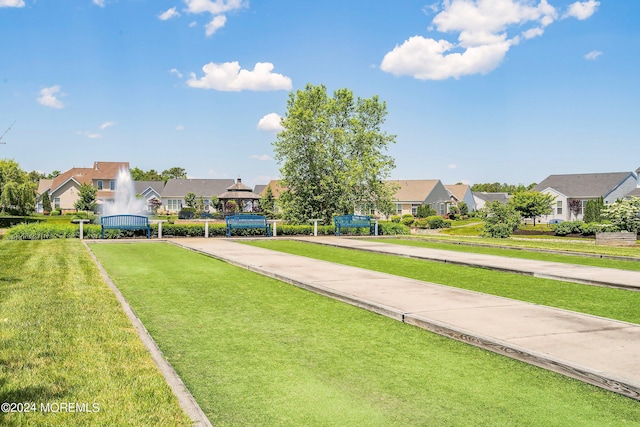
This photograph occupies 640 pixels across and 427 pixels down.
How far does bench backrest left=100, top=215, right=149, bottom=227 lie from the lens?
76.4 ft

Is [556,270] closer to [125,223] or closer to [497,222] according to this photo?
[125,223]

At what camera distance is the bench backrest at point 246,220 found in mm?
25656

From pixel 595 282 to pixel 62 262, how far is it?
12446 millimetres

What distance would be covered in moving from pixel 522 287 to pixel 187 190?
88.6 metres

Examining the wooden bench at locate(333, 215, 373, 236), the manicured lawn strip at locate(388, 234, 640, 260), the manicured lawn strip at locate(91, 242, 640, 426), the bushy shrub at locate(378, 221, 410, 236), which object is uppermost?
the wooden bench at locate(333, 215, 373, 236)

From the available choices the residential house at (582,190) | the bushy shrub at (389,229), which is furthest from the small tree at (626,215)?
the residential house at (582,190)

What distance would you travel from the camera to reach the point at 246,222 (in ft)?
85.2

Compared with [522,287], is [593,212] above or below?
above

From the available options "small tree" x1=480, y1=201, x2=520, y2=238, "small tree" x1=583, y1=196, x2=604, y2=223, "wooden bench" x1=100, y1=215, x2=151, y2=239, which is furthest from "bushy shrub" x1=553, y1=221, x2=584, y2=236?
"wooden bench" x1=100, y1=215, x2=151, y2=239

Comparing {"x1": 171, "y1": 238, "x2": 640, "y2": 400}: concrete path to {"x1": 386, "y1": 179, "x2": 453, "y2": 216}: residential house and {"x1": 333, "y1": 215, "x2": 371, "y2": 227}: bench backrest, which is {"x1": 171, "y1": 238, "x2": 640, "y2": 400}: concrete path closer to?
{"x1": 333, "y1": 215, "x2": 371, "y2": 227}: bench backrest

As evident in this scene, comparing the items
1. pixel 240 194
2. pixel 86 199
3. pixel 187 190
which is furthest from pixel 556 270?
pixel 187 190

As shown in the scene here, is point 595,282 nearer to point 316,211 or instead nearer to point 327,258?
point 327,258

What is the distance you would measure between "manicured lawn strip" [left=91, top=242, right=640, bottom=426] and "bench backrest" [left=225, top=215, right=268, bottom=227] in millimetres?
17296

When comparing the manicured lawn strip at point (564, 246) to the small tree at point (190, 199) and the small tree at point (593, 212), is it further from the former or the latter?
the small tree at point (190, 199)
